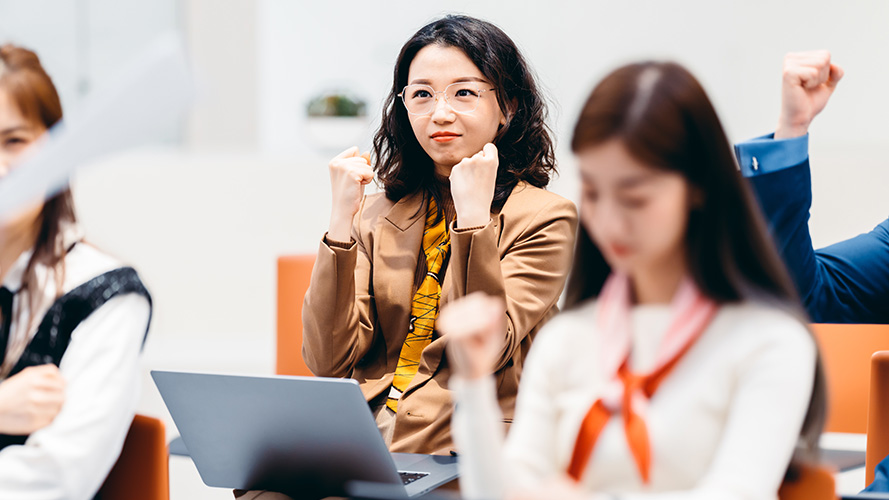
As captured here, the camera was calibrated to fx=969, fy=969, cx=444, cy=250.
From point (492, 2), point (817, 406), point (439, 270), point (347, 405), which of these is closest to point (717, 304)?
point (817, 406)

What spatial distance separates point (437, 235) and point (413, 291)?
0.13 m

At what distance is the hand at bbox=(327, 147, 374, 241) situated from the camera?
178 cm

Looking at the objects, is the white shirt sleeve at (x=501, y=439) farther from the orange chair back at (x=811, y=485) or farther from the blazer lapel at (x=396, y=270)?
the blazer lapel at (x=396, y=270)

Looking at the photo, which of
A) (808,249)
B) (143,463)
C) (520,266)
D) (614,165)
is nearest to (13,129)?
(143,463)

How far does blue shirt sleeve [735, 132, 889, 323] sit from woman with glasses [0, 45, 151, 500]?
84cm

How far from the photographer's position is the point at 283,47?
4.74 meters

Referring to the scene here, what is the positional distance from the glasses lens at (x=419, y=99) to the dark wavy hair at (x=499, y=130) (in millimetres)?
88

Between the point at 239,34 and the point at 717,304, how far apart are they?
13.2ft

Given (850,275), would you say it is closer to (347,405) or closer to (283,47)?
(347,405)

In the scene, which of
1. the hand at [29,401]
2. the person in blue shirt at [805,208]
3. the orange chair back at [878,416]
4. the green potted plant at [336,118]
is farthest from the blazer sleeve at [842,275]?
the green potted plant at [336,118]

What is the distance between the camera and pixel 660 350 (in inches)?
36.5

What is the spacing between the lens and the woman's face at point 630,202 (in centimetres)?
89

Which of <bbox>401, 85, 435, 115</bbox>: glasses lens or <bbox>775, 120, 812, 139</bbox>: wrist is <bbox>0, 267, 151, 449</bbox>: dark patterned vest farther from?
<bbox>775, 120, 812, 139</bbox>: wrist

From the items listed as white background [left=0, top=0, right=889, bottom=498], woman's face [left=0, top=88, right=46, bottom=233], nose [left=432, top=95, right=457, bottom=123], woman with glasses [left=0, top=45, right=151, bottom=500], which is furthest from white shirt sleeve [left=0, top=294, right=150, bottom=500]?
white background [left=0, top=0, right=889, bottom=498]
